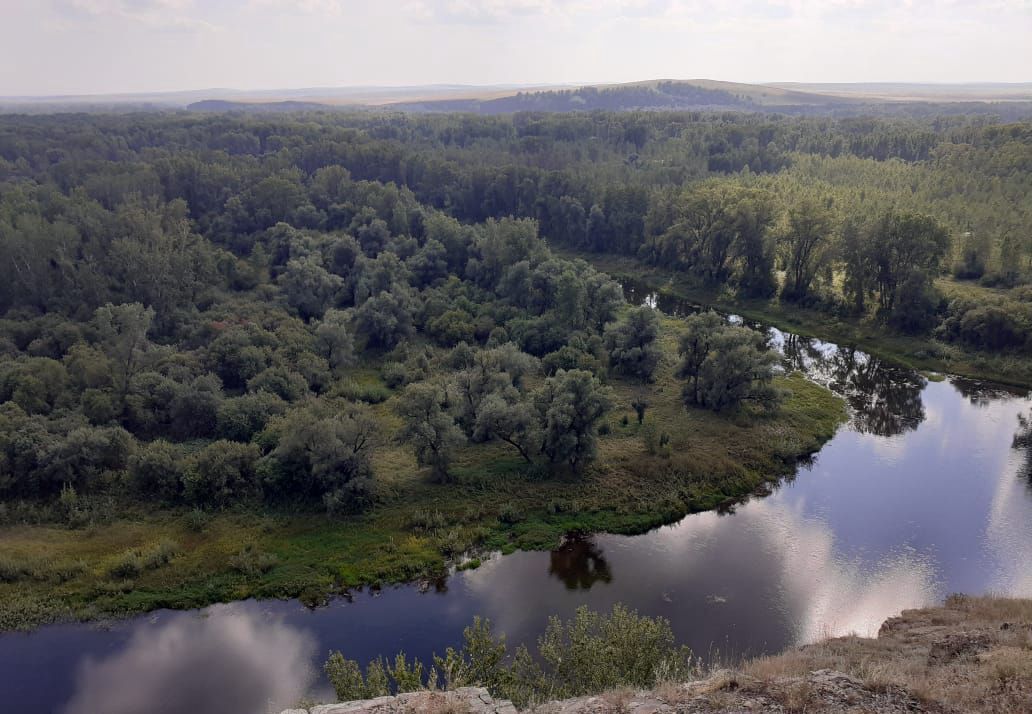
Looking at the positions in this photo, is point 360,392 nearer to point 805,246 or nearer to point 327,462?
point 327,462

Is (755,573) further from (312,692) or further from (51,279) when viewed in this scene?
(51,279)

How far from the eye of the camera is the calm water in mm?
27250

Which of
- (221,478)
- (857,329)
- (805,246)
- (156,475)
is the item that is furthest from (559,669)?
(805,246)

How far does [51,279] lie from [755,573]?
227 feet

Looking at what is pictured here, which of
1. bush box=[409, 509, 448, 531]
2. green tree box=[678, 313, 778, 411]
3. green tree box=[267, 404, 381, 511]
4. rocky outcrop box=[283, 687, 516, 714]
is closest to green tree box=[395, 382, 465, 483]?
green tree box=[267, 404, 381, 511]

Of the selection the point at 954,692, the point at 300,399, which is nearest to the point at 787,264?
the point at 300,399

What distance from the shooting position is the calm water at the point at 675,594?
89.4ft

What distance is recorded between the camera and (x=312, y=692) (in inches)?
1040

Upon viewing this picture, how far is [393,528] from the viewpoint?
3609 cm

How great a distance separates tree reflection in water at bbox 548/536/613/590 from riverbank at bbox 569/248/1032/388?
3928 centimetres

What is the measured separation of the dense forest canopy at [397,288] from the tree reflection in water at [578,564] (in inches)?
246

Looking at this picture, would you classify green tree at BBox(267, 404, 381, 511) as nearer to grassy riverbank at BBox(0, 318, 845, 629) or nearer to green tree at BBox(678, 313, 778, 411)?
grassy riverbank at BBox(0, 318, 845, 629)

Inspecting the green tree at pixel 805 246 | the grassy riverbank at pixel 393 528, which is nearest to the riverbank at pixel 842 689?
the grassy riverbank at pixel 393 528

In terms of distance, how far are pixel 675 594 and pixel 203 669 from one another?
22.0 m
